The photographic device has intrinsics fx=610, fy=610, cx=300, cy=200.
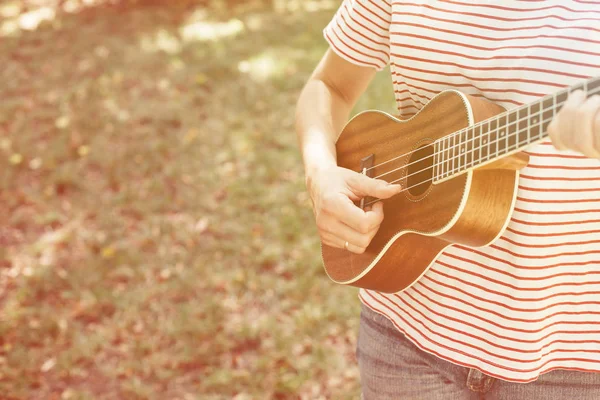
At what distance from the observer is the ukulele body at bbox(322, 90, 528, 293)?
1304 millimetres

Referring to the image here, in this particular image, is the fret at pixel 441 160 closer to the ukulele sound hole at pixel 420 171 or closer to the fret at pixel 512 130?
the ukulele sound hole at pixel 420 171

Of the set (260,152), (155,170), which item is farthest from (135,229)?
(260,152)

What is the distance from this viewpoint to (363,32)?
164 centimetres

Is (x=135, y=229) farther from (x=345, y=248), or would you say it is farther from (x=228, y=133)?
(x=345, y=248)

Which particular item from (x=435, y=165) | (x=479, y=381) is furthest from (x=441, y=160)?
(x=479, y=381)

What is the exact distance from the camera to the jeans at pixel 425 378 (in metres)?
1.36

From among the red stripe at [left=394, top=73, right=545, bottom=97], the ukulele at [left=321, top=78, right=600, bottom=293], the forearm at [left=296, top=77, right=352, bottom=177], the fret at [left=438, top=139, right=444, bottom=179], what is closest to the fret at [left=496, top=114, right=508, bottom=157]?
the ukulele at [left=321, top=78, right=600, bottom=293]

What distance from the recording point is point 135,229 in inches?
181

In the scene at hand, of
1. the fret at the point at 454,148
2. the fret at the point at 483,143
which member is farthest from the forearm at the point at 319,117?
the fret at the point at 483,143

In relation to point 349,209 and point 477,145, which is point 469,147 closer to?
point 477,145

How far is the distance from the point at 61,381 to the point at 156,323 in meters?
0.63

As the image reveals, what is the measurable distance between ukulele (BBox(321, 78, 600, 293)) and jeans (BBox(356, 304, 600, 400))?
0.46 feet

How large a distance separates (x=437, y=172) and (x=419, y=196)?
109mm

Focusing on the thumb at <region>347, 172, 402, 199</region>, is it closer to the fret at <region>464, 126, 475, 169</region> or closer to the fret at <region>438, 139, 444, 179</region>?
the fret at <region>438, 139, 444, 179</region>
